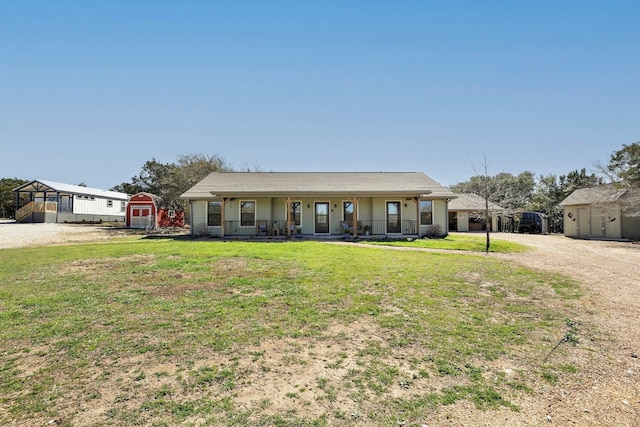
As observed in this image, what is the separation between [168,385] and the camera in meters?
3.33

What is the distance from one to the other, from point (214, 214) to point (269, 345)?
685 inches

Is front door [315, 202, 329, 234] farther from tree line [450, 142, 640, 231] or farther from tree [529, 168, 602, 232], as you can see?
tree [529, 168, 602, 232]

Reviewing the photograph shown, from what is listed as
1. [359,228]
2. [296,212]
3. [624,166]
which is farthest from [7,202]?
[624,166]

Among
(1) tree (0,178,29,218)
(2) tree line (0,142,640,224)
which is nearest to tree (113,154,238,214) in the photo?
(2) tree line (0,142,640,224)

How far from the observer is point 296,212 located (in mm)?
20250

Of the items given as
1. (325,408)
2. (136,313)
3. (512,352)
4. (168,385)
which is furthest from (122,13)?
(512,352)

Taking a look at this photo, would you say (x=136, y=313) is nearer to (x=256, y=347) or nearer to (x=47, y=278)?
(x=256, y=347)

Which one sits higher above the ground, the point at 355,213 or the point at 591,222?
the point at 355,213

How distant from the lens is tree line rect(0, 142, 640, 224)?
22.8 m

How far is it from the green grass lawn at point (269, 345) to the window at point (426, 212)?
41.0ft

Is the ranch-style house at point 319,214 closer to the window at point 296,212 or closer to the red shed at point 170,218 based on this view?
the window at point 296,212

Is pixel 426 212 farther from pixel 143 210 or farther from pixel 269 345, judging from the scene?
pixel 143 210

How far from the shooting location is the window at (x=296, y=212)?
20.2 metres

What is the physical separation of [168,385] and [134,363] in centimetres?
80
